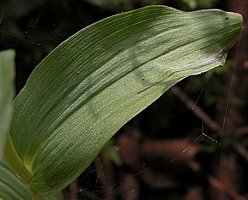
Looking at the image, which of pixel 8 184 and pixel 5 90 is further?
pixel 8 184

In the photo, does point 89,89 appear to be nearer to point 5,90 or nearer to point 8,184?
point 8,184

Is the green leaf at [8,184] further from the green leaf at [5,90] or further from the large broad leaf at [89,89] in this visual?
the green leaf at [5,90]

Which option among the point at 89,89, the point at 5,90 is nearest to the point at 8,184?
the point at 89,89

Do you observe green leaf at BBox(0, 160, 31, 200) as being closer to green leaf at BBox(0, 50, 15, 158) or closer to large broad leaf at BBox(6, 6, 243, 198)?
large broad leaf at BBox(6, 6, 243, 198)

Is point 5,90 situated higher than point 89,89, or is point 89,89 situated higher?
point 5,90

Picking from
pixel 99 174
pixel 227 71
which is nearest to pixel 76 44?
pixel 99 174

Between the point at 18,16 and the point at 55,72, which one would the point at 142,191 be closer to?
the point at 18,16
